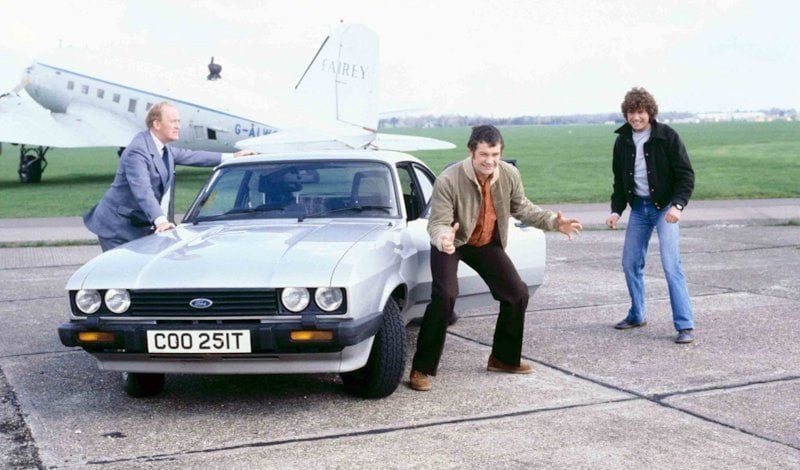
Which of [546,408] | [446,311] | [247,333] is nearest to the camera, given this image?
[247,333]

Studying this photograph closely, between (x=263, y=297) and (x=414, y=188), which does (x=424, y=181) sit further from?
(x=263, y=297)

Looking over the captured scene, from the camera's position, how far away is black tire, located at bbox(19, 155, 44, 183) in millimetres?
30812

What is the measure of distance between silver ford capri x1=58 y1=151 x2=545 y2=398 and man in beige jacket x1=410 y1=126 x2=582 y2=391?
270mm

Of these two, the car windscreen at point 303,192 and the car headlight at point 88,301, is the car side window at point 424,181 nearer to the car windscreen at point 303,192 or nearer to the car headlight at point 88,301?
the car windscreen at point 303,192

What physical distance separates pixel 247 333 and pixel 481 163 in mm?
1834

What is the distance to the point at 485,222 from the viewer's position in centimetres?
638

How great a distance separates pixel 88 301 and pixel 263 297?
1.03 meters

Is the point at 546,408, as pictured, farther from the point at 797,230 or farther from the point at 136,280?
the point at 797,230

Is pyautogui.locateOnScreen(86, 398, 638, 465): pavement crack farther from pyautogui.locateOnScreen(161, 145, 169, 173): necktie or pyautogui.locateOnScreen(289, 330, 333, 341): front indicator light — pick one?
pyautogui.locateOnScreen(161, 145, 169, 173): necktie

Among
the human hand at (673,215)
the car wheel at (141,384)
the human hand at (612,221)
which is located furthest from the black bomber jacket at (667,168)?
the car wheel at (141,384)

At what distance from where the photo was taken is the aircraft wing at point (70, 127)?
3033 cm

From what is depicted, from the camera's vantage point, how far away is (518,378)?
6398mm

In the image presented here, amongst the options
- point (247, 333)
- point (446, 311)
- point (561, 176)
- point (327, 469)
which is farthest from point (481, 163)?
point (561, 176)

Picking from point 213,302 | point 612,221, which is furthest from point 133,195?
point 612,221
